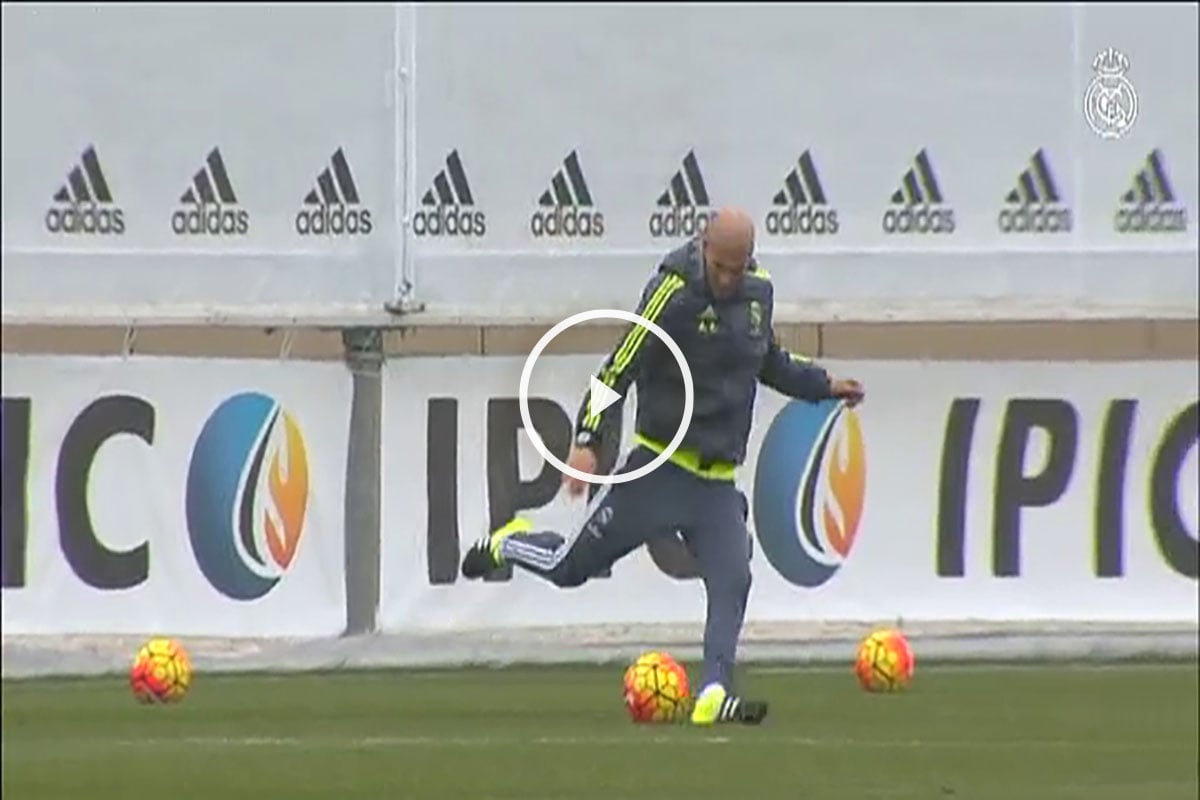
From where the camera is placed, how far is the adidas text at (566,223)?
19.4m

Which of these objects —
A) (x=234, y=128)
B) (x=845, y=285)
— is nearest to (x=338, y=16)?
(x=234, y=128)

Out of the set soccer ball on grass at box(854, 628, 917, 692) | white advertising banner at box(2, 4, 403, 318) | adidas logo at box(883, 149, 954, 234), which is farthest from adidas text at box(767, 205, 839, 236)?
soccer ball on grass at box(854, 628, 917, 692)

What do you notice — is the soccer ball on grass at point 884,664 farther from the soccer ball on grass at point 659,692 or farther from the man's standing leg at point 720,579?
the man's standing leg at point 720,579

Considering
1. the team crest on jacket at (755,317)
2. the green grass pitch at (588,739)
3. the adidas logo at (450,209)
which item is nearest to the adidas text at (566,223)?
the adidas logo at (450,209)

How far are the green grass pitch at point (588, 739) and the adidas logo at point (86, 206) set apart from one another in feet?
11.5

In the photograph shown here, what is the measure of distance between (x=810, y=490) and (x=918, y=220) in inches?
84.4

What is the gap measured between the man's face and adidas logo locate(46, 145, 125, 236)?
8186 mm

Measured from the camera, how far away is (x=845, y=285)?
19562mm

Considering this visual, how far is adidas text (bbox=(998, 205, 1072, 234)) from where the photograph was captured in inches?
770

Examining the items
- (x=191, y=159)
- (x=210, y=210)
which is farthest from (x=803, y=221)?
(x=191, y=159)

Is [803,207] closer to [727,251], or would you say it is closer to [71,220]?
[71,220]

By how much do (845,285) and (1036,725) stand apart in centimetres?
643

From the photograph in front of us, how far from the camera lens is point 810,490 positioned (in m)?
18.4
